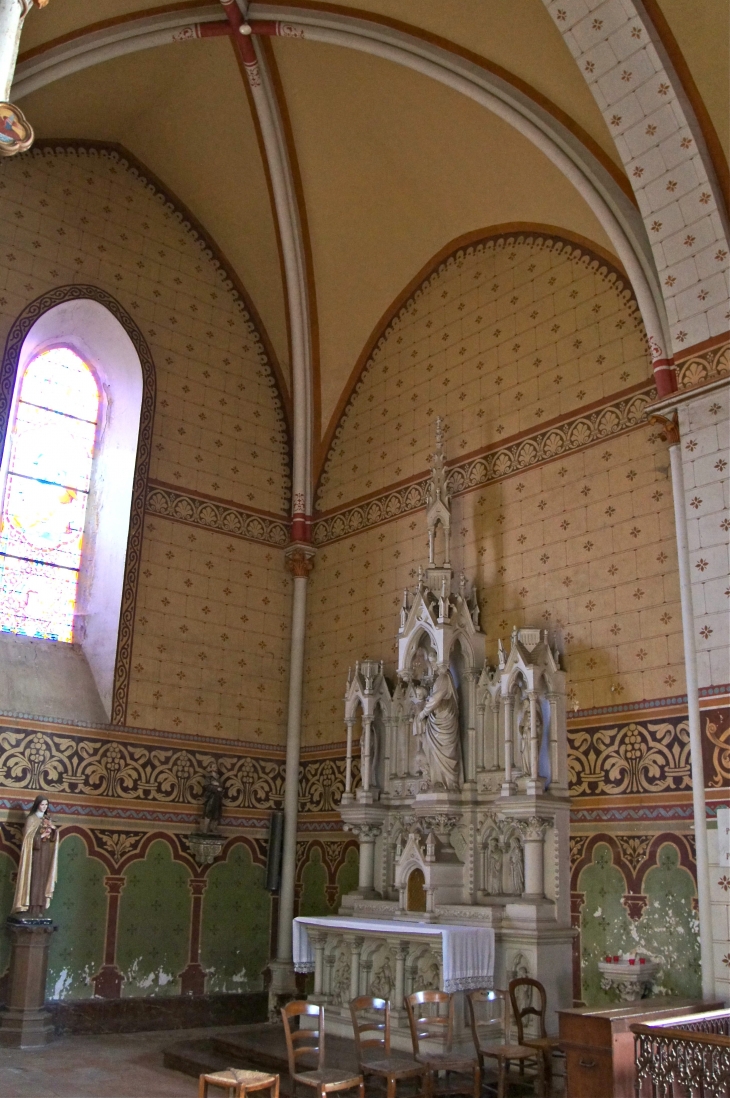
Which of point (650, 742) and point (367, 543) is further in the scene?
point (367, 543)

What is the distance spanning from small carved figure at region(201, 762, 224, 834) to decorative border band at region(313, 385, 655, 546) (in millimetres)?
3461

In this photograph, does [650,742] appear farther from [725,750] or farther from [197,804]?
[197,804]

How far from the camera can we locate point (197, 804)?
39.8ft

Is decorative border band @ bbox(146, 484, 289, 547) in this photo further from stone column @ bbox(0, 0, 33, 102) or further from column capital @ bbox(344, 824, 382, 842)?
stone column @ bbox(0, 0, 33, 102)

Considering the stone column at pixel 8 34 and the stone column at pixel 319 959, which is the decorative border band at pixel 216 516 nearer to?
the stone column at pixel 319 959

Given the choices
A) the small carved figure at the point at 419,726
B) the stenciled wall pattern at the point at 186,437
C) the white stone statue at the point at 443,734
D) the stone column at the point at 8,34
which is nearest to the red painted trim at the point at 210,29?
the stenciled wall pattern at the point at 186,437

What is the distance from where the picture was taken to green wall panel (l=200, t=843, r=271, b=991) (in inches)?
468

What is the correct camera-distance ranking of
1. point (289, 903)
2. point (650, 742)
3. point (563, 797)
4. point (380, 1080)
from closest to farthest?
point (380, 1080) < point (650, 742) < point (563, 797) < point (289, 903)

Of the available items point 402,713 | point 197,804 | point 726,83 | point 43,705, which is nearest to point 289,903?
point 197,804

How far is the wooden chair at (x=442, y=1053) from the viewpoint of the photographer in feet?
24.4

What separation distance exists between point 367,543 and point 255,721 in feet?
8.62

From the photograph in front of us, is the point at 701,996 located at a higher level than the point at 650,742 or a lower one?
lower

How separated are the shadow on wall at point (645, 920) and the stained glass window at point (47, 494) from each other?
21.9ft

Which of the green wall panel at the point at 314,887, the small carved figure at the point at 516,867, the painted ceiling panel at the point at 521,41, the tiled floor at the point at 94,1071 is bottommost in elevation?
the tiled floor at the point at 94,1071
